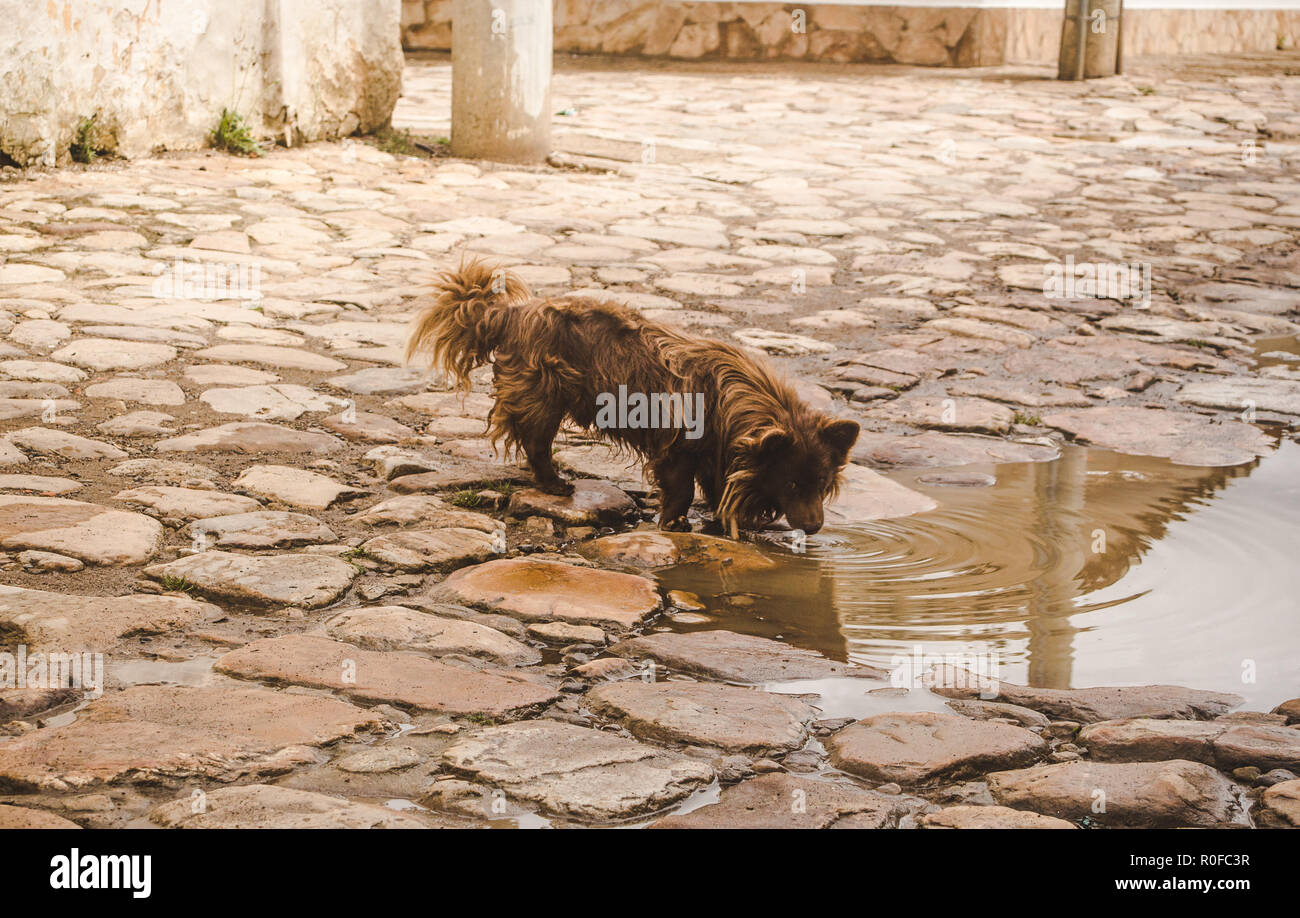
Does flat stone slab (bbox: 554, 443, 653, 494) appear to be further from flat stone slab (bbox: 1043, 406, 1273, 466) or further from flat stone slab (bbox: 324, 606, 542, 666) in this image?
flat stone slab (bbox: 1043, 406, 1273, 466)

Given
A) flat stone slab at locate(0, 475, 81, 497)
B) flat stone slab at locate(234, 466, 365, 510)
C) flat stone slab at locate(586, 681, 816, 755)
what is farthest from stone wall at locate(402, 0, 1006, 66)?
flat stone slab at locate(586, 681, 816, 755)

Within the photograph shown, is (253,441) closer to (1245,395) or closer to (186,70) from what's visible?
(1245,395)

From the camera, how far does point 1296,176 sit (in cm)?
1059

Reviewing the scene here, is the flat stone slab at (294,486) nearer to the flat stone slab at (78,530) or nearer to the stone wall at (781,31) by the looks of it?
the flat stone slab at (78,530)

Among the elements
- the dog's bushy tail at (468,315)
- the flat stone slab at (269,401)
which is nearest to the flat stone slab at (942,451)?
the dog's bushy tail at (468,315)

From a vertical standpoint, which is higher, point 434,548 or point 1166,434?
point 1166,434

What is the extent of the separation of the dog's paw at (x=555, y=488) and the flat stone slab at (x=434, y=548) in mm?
393

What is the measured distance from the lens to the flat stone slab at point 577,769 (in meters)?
2.37

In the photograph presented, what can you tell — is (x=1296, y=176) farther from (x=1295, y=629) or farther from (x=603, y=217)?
(x=1295, y=629)

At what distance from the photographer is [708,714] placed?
9.15ft

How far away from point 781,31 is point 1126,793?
1609 cm

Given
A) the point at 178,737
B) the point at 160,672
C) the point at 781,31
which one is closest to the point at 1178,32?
the point at 781,31
